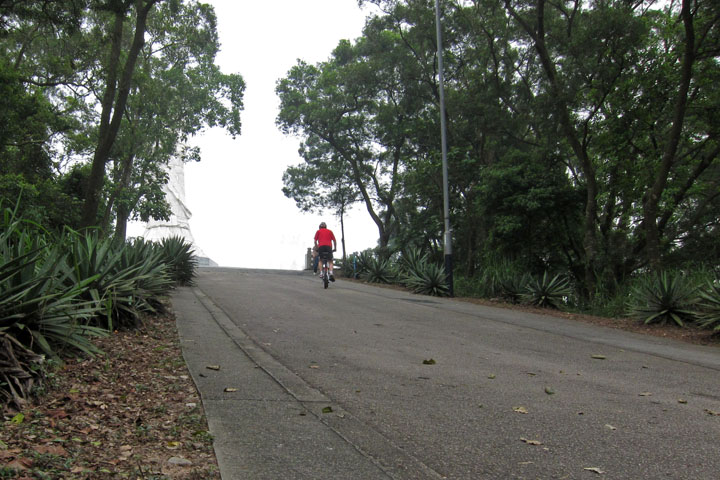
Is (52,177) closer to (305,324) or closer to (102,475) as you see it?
(305,324)

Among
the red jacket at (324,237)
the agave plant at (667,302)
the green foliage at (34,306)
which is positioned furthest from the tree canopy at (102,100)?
the agave plant at (667,302)

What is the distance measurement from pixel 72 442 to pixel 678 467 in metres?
3.39

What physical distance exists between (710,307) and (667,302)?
54.5 inches

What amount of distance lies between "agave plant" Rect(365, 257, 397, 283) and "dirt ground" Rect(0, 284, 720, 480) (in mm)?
18476

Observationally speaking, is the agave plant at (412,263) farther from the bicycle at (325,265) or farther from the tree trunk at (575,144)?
the tree trunk at (575,144)

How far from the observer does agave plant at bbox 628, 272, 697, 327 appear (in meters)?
11.2

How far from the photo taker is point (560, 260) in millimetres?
21281

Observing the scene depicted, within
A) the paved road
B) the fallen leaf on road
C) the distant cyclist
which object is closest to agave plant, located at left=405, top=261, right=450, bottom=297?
the distant cyclist

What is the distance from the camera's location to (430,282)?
1869cm

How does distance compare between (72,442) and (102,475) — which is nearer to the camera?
(102,475)

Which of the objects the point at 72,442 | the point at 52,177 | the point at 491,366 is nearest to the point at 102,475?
the point at 72,442

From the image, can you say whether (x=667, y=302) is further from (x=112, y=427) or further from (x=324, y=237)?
(x=112, y=427)

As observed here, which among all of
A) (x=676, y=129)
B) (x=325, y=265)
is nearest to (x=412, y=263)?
(x=325, y=265)

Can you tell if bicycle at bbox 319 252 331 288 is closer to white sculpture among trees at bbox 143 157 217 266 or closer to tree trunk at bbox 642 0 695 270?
tree trunk at bbox 642 0 695 270
